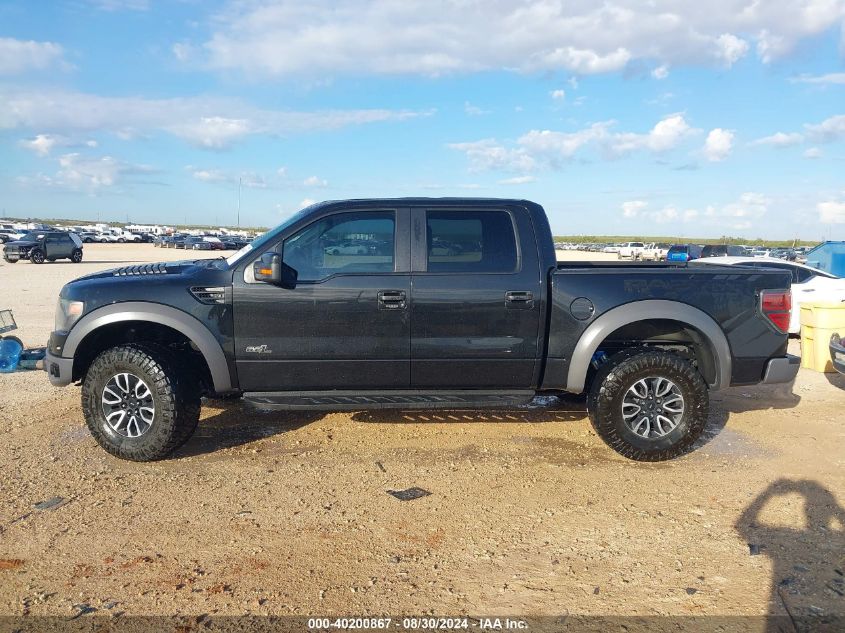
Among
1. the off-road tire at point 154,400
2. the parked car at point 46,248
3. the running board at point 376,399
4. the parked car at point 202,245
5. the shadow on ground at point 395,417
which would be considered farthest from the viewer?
the parked car at point 202,245

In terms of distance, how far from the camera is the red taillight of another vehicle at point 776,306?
4.79 metres

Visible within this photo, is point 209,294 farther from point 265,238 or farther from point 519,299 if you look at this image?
point 519,299

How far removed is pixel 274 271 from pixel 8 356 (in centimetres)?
436

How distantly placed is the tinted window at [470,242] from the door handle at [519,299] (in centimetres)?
19

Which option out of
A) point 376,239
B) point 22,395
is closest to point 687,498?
point 376,239

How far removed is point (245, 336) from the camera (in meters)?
4.63

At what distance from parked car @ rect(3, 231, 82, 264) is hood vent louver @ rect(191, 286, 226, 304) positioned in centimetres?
3096

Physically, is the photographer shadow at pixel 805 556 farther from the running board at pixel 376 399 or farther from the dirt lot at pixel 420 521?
the running board at pixel 376 399

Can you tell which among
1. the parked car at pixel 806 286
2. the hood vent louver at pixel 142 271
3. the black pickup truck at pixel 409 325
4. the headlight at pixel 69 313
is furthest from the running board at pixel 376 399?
the parked car at pixel 806 286

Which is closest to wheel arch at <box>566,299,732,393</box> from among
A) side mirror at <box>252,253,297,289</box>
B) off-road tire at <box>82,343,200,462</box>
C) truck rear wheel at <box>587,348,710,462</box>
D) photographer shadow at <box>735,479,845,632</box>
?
truck rear wheel at <box>587,348,710,462</box>

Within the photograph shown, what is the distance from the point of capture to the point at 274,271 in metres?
4.43

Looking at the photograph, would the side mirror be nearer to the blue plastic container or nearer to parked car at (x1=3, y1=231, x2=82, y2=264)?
the blue plastic container

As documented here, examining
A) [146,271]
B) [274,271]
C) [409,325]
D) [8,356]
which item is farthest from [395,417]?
[8,356]

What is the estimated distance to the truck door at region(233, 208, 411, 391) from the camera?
4.60 m
